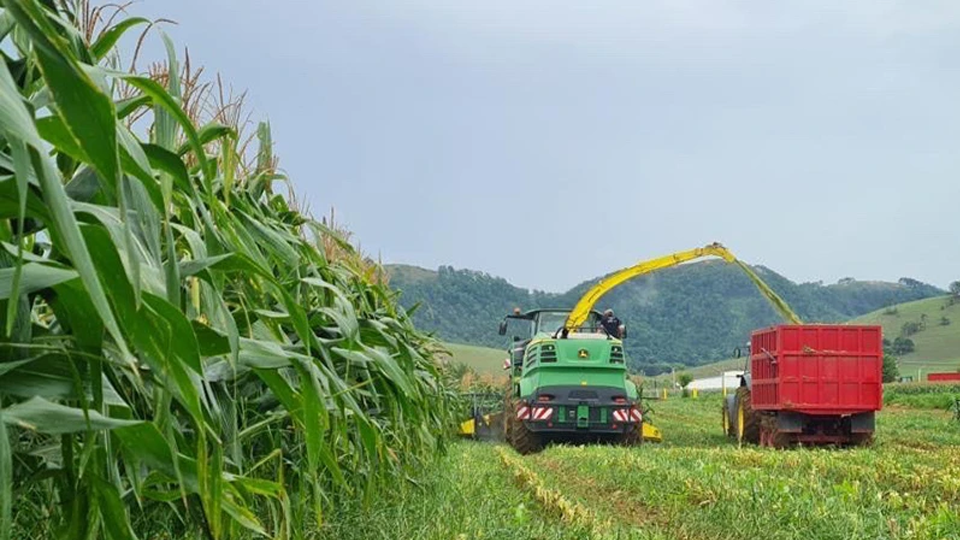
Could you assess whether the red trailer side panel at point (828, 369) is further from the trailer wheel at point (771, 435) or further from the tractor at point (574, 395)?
the tractor at point (574, 395)

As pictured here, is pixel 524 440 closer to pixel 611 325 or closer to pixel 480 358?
pixel 611 325

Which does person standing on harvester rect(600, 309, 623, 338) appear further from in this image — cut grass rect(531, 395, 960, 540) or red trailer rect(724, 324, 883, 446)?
cut grass rect(531, 395, 960, 540)

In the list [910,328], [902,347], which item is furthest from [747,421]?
[910,328]

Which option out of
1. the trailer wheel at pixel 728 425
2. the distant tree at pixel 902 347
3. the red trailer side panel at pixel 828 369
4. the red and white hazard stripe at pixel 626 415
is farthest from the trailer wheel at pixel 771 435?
the distant tree at pixel 902 347

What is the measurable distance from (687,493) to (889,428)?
44.5 feet

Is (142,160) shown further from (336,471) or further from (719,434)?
(719,434)

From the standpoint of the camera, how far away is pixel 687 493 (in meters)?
7.45

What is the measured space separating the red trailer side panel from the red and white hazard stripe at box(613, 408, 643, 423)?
1.73 meters

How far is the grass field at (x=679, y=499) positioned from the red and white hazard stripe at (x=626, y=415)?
192 centimetres

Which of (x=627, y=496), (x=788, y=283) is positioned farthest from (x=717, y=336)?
(x=627, y=496)

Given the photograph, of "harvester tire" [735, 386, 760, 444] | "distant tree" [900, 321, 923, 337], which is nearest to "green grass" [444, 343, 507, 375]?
"distant tree" [900, 321, 923, 337]

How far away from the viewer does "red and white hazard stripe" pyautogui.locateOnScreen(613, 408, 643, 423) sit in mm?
13898

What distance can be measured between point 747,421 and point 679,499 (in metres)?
8.68

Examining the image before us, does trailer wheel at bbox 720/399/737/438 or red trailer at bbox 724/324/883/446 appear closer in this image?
red trailer at bbox 724/324/883/446
